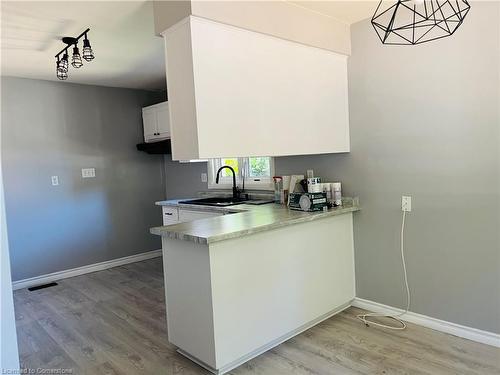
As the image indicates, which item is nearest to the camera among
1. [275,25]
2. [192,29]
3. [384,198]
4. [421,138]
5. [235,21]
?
[192,29]

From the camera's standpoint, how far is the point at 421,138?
8.66 feet

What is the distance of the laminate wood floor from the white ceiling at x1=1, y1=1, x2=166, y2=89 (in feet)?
7.42

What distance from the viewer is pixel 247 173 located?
13.8ft

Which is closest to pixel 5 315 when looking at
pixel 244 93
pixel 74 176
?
pixel 244 93

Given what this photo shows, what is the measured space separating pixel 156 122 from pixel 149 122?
179mm

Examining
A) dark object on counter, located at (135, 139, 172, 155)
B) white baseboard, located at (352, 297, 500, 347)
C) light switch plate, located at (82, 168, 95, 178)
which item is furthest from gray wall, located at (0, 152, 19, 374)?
light switch plate, located at (82, 168, 95, 178)

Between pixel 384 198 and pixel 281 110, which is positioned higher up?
pixel 281 110

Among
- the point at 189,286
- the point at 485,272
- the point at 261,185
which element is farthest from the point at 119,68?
the point at 485,272

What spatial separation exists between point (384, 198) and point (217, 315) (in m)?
1.56

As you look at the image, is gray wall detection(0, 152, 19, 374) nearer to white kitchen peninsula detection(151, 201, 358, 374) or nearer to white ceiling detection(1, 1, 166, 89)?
white kitchen peninsula detection(151, 201, 358, 374)

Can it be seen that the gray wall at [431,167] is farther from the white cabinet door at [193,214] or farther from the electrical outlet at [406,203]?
the white cabinet door at [193,214]

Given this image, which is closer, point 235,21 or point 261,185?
point 235,21

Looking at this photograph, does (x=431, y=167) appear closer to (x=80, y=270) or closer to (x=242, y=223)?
(x=242, y=223)

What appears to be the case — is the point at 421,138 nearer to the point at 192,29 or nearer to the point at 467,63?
the point at 467,63
